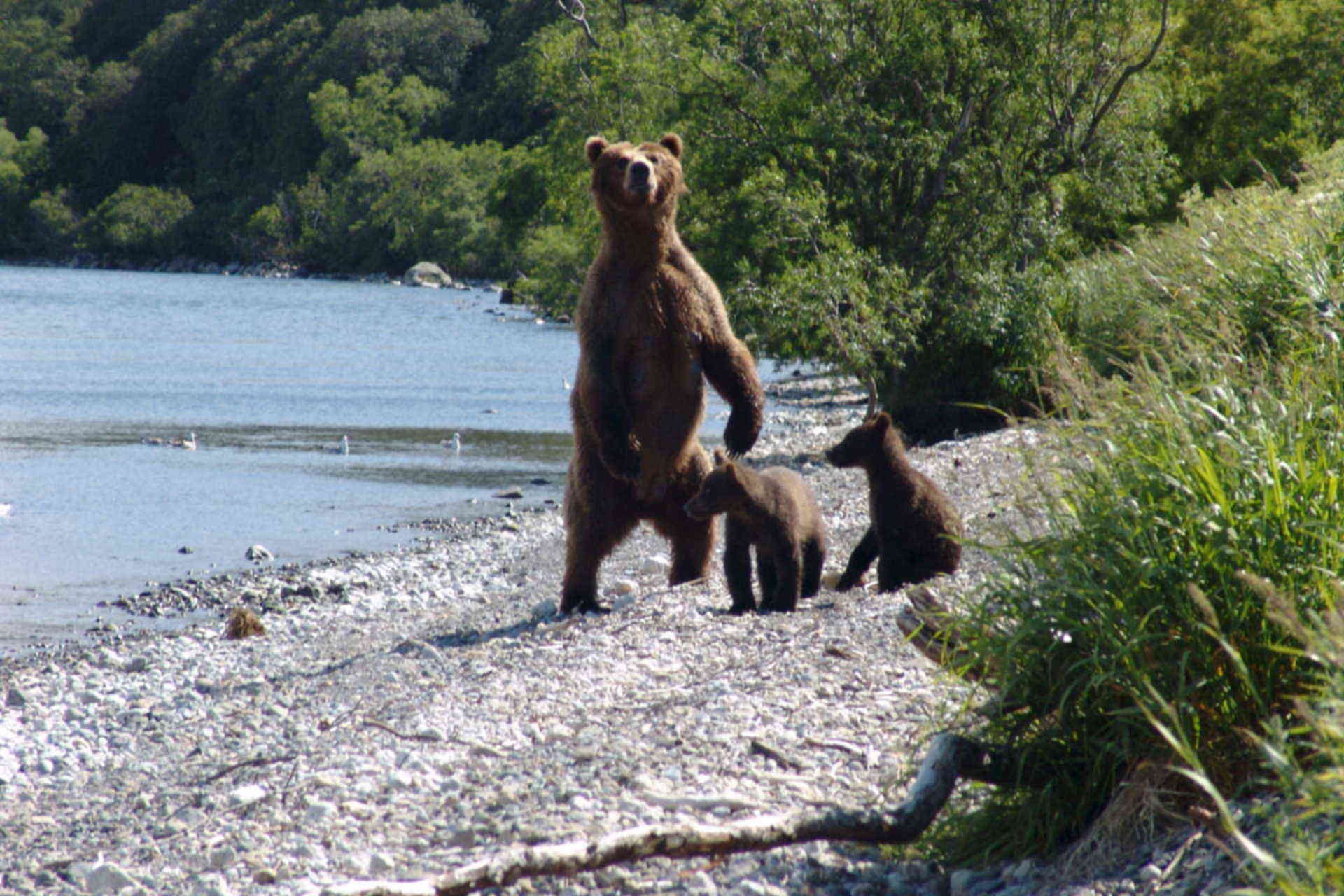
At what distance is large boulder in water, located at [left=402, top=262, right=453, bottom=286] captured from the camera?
75250 mm

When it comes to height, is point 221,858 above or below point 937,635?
below

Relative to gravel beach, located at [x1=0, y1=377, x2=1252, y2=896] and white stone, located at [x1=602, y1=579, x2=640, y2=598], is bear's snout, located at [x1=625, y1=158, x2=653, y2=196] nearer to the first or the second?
gravel beach, located at [x1=0, y1=377, x2=1252, y2=896]

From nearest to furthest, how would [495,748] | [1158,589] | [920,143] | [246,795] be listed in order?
[1158,589] < [246,795] < [495,748] < [920,143]

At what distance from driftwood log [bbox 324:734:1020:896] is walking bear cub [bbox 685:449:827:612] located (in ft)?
10.9

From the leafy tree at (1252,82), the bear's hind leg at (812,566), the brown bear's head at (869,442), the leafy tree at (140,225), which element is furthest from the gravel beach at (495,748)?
the leafy tree at (140,225)

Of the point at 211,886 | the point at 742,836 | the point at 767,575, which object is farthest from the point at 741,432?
the point at 742,836

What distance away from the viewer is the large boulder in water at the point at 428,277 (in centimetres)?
7525

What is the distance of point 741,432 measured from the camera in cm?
766

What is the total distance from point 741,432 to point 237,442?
14.4 metres

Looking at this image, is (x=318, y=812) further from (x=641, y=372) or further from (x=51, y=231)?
(x=51, y=231)

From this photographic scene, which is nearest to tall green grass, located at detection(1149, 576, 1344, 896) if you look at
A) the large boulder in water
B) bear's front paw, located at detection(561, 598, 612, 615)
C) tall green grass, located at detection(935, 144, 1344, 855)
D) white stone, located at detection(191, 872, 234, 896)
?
tall green grass, located at detection(935, 144, 1344, 855)

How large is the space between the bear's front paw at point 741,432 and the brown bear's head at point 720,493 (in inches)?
21.4

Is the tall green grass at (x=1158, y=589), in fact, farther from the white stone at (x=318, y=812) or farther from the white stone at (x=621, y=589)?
the white stone at (x=621, y=589)

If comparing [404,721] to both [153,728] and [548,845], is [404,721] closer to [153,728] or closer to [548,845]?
[153,728]
